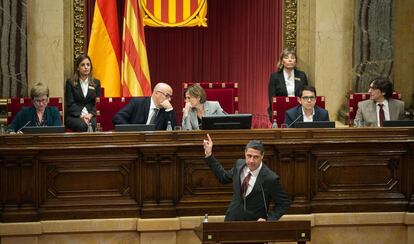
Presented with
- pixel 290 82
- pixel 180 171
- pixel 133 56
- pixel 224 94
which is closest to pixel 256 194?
pixel 180 171

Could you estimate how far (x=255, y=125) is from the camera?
1255 centimetres

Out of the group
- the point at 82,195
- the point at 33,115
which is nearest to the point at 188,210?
the point at 82,195

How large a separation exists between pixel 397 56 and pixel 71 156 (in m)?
4.70

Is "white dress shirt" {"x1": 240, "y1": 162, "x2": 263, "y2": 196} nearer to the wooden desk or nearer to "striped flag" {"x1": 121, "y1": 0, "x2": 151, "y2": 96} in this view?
the wooden desk

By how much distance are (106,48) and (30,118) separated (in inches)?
79.0

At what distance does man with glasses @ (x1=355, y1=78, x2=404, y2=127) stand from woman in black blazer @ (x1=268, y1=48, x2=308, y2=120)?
114 centimetres

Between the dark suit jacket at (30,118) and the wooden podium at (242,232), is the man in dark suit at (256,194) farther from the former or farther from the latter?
the dark suit jacket at (30,118)

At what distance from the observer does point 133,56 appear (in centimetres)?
Answer: 1122

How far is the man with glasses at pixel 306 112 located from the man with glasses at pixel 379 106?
1.43 feet

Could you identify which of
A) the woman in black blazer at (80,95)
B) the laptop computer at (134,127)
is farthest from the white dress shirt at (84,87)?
the laptop computer at (134,127)

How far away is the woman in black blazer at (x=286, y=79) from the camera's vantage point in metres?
10.9

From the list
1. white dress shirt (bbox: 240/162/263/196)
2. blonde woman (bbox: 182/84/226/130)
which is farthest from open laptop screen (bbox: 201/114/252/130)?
white dress shirt (bbox: 240/162/263/196)

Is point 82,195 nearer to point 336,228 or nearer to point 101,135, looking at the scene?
point 101,135

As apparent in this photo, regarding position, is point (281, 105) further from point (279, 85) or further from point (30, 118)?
point (30, 118)
